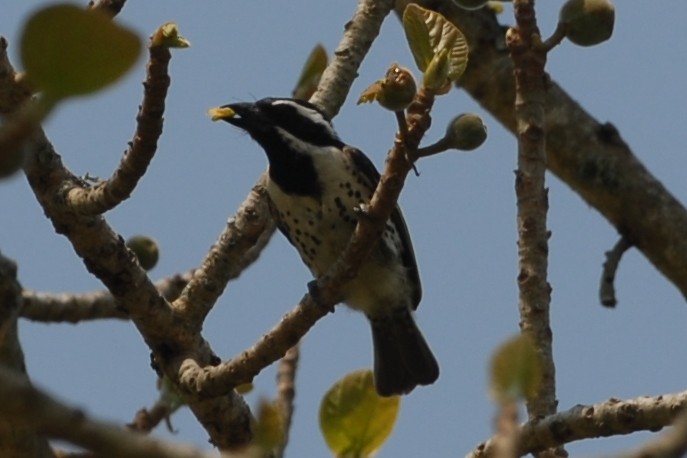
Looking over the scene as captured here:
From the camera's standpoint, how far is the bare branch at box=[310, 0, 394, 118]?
4.61m

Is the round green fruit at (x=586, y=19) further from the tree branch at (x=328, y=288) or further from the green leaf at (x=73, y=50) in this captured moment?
the green leaf at (x=73, y=50)

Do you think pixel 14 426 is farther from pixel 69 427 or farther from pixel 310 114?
pixel 310 114

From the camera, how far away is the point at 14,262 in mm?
2293

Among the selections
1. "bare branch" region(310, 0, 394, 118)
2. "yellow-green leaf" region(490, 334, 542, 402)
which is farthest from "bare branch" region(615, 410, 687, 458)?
"bare branch" region(310, 0, 394, 118)

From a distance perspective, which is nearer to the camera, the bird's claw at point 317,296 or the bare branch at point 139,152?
the bare branch at point 139,152

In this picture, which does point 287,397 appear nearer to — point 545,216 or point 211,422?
point 211,422

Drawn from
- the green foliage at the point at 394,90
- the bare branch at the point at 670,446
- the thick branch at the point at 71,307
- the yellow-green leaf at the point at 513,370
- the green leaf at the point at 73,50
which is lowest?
the bare branch at the point at 670,446

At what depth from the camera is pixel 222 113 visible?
4.82m

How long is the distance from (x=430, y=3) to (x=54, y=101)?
492 centimetres

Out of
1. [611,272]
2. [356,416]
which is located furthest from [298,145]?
[356,416]

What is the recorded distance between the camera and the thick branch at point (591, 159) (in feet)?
16.8

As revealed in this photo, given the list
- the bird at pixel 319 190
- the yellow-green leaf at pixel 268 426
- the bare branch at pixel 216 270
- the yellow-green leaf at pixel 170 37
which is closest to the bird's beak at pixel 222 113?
the bird at pixel 319 190

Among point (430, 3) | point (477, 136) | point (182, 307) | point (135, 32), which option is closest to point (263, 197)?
point (182, 307)

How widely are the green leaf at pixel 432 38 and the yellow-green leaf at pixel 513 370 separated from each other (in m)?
1.29
